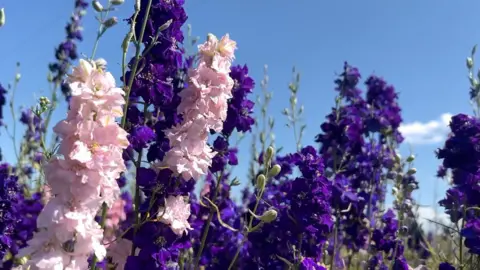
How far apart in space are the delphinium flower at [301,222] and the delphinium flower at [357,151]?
1.73 feet

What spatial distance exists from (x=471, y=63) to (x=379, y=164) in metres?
0.94

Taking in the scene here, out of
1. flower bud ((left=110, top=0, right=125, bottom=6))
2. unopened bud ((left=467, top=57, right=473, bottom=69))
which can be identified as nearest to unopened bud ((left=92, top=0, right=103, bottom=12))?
flower bud ((left=110, top=0, right=125, bottom=6))

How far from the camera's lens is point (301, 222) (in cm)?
269

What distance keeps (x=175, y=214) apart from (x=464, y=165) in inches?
66.8

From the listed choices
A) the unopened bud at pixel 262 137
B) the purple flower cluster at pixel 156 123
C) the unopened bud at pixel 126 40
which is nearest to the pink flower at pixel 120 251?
the purple flower cluster at pixel 156 123

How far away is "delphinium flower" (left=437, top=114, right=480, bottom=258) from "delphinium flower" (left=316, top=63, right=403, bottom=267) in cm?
57

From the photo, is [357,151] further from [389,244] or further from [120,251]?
[120,251]

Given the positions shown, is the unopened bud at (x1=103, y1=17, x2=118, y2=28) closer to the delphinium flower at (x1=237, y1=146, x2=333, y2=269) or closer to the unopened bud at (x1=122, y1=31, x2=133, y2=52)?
the unopened bud at (x1=122, y1=31, x2=133, y2=52)

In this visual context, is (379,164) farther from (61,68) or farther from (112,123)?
(61,68)

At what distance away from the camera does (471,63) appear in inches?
142

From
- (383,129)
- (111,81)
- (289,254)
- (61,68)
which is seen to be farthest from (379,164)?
(61,68)

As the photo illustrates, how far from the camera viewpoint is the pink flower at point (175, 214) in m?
2.28

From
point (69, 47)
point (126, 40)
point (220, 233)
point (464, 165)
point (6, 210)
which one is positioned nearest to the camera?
point (126, 40)

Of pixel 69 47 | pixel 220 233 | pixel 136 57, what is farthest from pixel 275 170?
pixel 69 47
